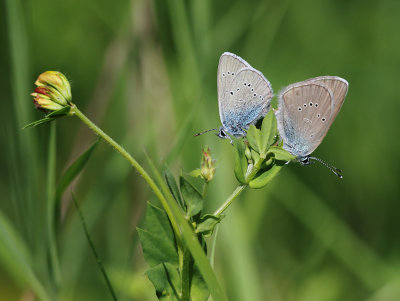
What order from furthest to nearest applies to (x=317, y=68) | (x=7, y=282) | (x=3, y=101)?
(x=317, y=68) → (x=3, y=101) → (x=7, y=282)

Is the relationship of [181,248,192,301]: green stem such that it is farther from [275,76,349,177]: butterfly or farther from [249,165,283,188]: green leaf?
[275,76,349,177]: butterfly

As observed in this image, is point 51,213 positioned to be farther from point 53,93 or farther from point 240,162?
point 240,162

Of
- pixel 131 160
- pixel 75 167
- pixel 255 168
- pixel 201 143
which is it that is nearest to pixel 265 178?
pixel 255 168

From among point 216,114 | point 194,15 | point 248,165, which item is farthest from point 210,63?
point 248,165

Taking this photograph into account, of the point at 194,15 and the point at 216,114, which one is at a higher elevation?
the point at 194,15

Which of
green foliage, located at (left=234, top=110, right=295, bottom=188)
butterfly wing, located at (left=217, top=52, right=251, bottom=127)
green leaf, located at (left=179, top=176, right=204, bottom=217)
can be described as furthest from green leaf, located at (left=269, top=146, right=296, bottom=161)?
butterfly wing, located at (left=217, top=52, right=251, bottom=127)

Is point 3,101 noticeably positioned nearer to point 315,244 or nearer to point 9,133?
point 9,133

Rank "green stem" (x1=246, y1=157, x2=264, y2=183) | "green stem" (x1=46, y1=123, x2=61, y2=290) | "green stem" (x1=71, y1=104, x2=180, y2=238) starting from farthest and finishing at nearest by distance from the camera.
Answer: "green stem" (x1=46, y1=123, x2=61, y2=290) → "green stem" (x1=246, y1=157, x2=264, y2=183) → "green stem" (x1=71, y1=104, x2=180, y2=238)

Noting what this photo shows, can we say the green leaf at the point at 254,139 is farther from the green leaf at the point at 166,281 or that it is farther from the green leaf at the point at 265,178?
the green leaf at the point at 166,281
